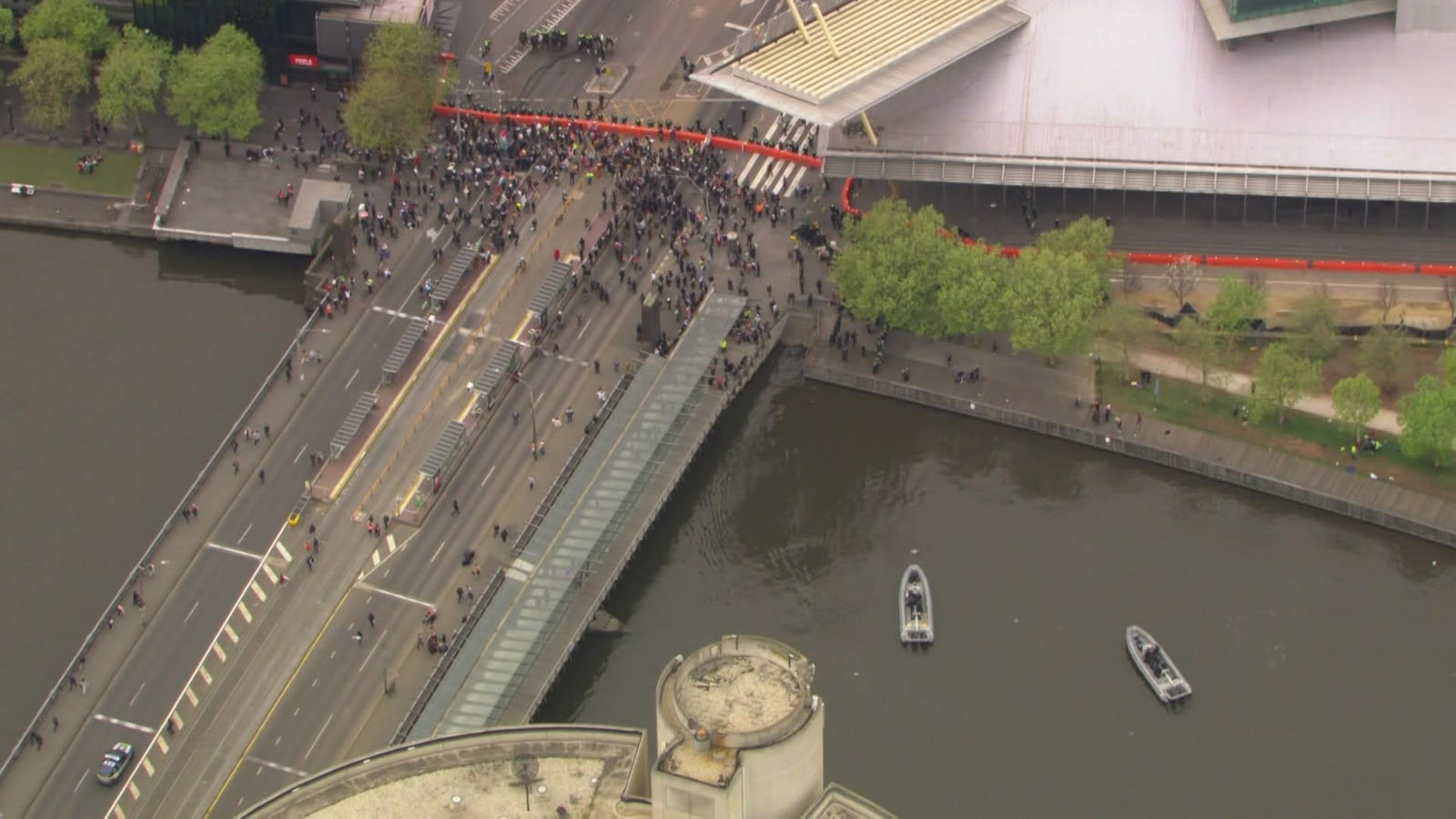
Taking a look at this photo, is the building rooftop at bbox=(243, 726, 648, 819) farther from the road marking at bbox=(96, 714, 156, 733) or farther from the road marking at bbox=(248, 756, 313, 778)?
the road marking at bbox=(96, 714, 156, 733)

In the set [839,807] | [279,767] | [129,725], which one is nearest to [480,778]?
[839,807]

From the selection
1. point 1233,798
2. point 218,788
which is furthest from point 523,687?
point 1233,798

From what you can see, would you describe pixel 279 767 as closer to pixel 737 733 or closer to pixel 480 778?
pixel 480 778

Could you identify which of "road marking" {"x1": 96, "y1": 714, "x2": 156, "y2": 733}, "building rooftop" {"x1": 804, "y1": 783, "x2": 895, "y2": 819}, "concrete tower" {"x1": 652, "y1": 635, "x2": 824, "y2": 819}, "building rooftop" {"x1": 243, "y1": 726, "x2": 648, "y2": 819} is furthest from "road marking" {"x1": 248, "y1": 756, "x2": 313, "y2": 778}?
"building rooftop" {"x1": 804, "y1": 783, "x2": 895, "y2": 819}

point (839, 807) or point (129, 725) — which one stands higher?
point (839, 807)

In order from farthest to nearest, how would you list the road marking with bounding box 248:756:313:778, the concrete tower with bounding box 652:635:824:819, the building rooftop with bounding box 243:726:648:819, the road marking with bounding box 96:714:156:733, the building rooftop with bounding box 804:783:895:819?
the road marking with bounding box 96:714:156:733 < the road marking with bounding box 248:756:313:778 < the building rooftop with bounding box 243:726:648:819 < the building rooftop with bounding box 804:783:895:819 < the concrete tower with bounding box 652:635:824:819

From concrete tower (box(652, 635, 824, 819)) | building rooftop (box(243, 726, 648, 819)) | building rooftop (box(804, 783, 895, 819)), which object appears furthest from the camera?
building rooftop (box(243, 726, 648, 819))
